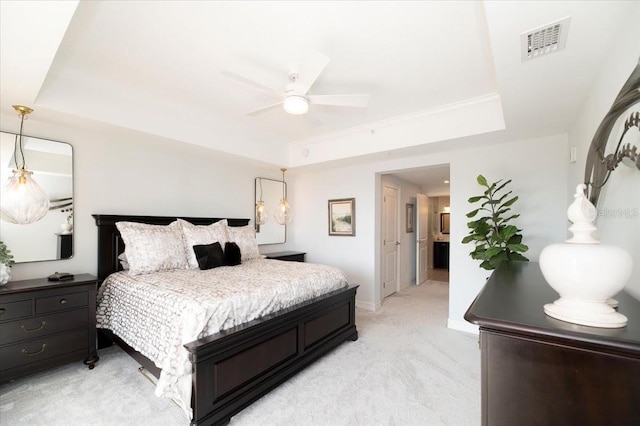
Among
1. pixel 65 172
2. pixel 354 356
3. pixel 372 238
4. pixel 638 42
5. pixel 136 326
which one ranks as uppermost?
pixel 638 42

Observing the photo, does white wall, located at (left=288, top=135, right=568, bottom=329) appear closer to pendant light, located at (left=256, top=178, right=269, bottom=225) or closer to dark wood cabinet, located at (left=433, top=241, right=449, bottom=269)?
pendant light, located at (left=256, top=178, right=269, bottom=225)

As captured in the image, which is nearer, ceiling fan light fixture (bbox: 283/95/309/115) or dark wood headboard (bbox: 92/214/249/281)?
ceiling fan light fixture (bbox: 283/95/309/115)

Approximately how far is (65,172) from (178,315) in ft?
7.21

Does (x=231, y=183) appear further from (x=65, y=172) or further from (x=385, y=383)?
(x=385, y=383)

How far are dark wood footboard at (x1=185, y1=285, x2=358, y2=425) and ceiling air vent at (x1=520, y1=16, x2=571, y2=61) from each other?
8.16 ft

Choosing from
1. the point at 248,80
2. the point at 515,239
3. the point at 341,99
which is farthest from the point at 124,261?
the point at 515,239

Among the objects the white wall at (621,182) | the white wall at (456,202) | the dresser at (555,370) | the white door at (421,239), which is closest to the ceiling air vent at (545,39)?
the white wall at (621,182)

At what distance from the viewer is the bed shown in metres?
1.84

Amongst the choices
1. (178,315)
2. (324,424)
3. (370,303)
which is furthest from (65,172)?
(370,303)

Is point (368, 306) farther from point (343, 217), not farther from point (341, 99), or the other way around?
point (341, 99)

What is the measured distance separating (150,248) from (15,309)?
1.05 m

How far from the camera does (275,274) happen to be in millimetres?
2871

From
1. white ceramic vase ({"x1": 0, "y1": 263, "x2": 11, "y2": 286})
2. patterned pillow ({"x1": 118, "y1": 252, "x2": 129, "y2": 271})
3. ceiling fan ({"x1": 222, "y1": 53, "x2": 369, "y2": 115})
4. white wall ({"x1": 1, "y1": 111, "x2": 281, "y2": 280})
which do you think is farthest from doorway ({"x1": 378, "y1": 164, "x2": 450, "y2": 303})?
white ceramic vase ({"x1": 0, "y1": 263, "x2": 11, "y2": 286})

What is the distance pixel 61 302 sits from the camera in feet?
8.12
